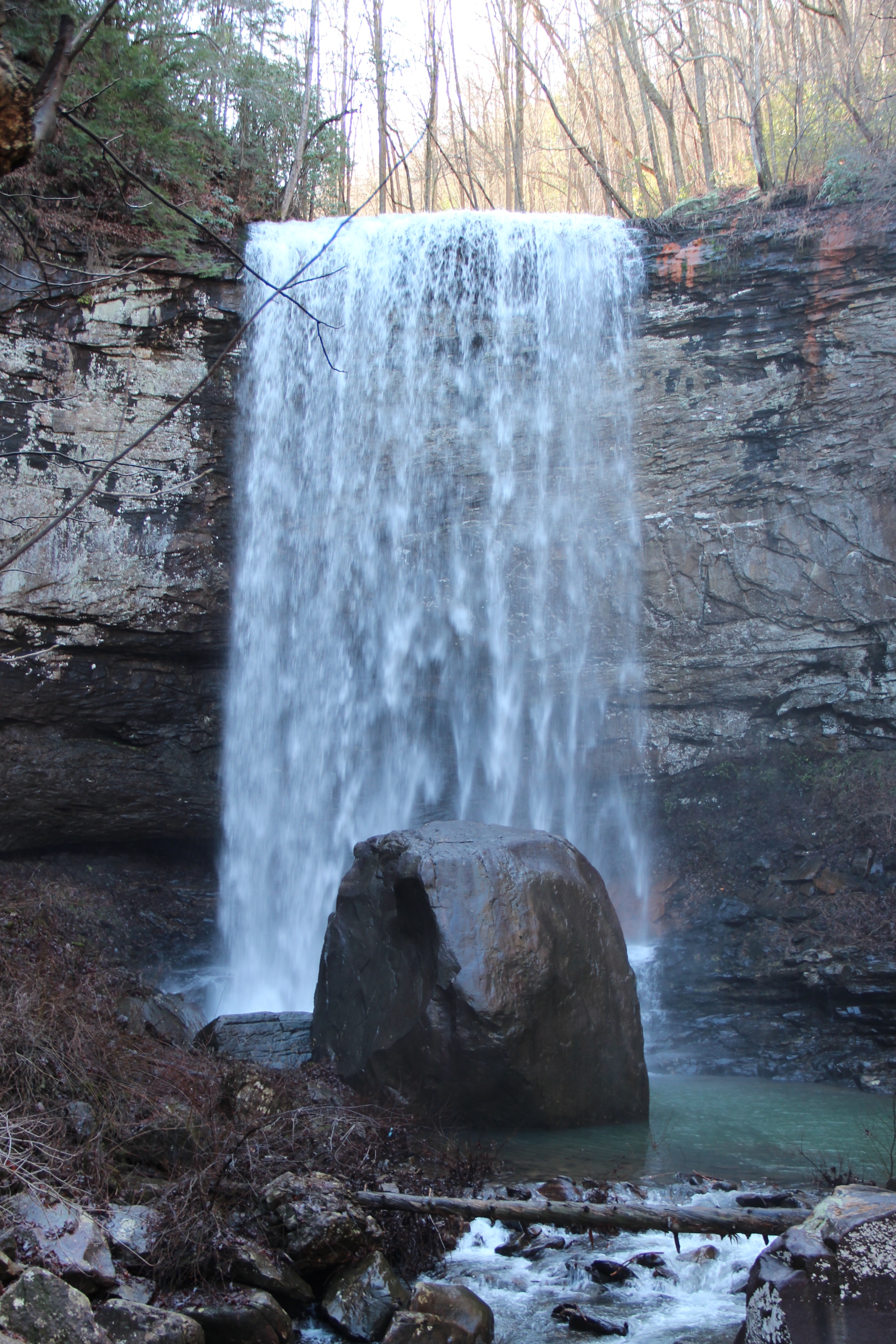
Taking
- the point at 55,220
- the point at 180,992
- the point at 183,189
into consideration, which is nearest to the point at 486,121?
the point at 183,189

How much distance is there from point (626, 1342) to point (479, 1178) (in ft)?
4.37

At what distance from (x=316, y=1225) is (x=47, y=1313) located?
134 centimetres

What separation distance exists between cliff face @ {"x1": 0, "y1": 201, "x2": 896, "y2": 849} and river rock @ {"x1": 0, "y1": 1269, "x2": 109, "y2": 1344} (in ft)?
28.8

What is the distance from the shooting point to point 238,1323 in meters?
3.26

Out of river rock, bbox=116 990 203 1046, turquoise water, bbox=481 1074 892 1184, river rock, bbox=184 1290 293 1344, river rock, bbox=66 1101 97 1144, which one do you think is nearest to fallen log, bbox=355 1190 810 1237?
river rock, bbox=184 1290 293 1344

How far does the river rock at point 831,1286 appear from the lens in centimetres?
246

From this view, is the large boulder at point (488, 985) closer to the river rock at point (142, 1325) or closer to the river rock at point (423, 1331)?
the river rock at point (423, 1331)

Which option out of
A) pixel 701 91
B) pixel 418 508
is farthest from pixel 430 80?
pixel 418 508

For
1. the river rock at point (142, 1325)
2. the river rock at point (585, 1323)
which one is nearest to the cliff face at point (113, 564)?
the river rock at point (142, 1325)

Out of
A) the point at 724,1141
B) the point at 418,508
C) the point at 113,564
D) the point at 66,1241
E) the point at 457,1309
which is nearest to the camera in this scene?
the point at 66,1241

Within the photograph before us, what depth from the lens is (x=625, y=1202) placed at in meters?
4.46

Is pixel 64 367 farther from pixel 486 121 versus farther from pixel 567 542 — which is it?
pixel 486 121

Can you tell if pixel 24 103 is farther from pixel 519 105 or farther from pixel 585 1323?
pixel 519 105

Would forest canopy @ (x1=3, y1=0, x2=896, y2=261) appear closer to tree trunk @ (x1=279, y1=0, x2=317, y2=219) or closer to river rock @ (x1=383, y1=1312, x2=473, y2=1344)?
tree trunk @ (x1=279, y1=0, x2=317, y2=219)
